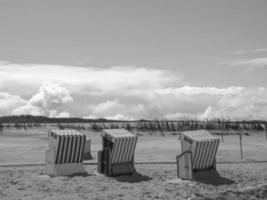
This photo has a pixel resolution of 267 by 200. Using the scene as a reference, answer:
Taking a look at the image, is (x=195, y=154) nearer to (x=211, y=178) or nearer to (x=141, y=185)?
(x=211, y=178)

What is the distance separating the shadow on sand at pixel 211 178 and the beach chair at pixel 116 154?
7.93 ft

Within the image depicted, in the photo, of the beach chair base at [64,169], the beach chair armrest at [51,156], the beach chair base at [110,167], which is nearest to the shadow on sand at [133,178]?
the beach chair base at [110,167]

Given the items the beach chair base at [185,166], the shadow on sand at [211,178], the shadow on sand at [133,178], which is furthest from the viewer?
the shadow on sand at [133,178]

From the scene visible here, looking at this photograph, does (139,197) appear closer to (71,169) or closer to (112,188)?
(112,188)

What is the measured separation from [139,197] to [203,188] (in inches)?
93.2

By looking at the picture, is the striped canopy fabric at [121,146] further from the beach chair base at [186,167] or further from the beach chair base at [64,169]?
the beach chair base at [186,167]

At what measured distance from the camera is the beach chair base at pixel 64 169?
15.9 metres

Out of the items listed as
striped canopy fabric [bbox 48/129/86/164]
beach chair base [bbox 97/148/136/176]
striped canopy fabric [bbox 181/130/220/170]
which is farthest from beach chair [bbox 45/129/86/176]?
striped canopy fabric [bbox 181/130/220/170]

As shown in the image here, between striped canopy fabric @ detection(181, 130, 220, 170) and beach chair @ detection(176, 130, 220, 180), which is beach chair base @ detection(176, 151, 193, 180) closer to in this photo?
beach chair @ detection(176, 130, 220, 180)

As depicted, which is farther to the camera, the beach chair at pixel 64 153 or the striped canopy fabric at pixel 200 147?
the beach chair at pixel 64 153

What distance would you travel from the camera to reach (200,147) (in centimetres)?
1566

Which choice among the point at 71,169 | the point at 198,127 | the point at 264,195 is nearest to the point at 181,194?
the point at 264,195

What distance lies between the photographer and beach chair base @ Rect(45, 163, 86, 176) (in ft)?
52.3

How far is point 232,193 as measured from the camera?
439 inches
